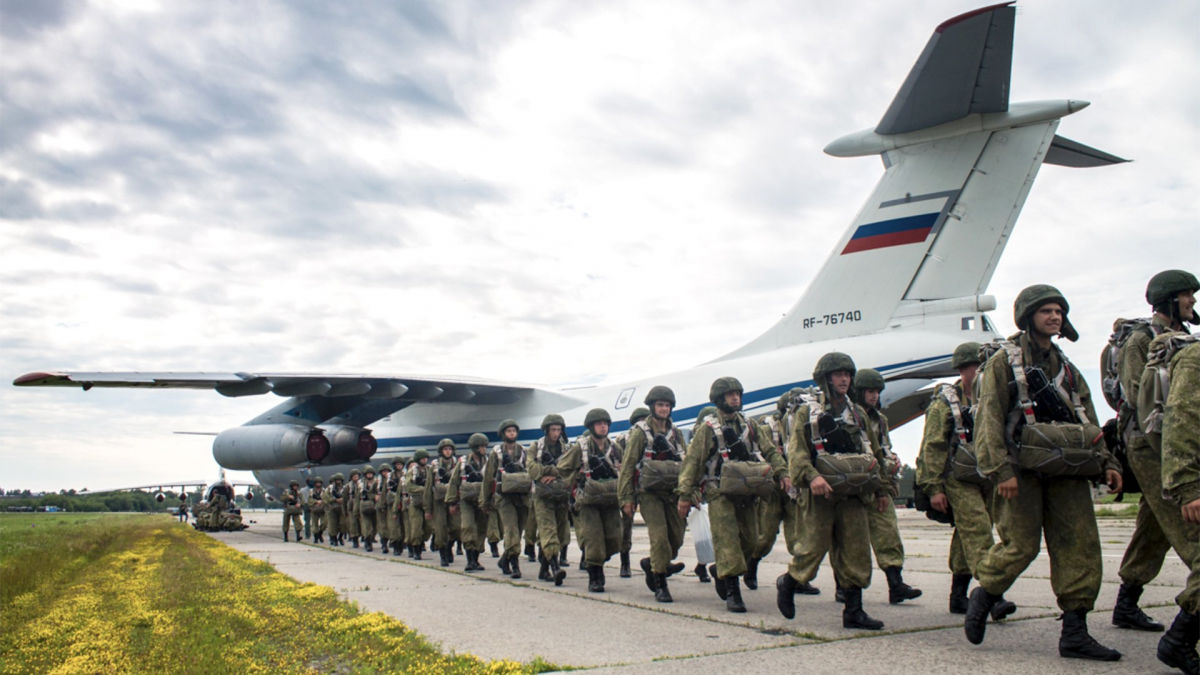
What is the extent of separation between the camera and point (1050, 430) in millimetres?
4219

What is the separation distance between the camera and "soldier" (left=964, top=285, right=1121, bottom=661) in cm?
417

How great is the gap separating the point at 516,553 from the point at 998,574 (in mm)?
6466

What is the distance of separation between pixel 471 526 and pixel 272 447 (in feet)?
31.0

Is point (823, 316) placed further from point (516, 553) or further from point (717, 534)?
point (717, 534)

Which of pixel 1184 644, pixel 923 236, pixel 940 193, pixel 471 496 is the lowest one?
pixel 1184 644

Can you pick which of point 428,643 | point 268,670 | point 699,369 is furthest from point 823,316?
point 268,670

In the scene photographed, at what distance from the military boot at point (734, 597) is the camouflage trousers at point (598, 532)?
6.61 ft

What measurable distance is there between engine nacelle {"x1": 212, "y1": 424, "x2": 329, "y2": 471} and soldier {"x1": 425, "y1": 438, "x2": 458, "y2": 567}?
7082mm

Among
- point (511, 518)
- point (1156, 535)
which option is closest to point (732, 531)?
point (1156, 535)

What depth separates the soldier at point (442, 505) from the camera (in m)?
12.1

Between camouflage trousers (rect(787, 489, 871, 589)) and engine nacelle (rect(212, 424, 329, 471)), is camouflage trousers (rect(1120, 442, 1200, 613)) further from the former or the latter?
engine nacelle (rect(212, 424, 329, 471))

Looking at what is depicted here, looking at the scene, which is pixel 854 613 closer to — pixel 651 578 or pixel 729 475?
pixel 729 475

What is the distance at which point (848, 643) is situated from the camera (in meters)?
A: 4.70

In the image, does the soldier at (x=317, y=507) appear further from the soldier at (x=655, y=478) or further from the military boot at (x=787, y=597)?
the military boot at (x=787, y=597)
